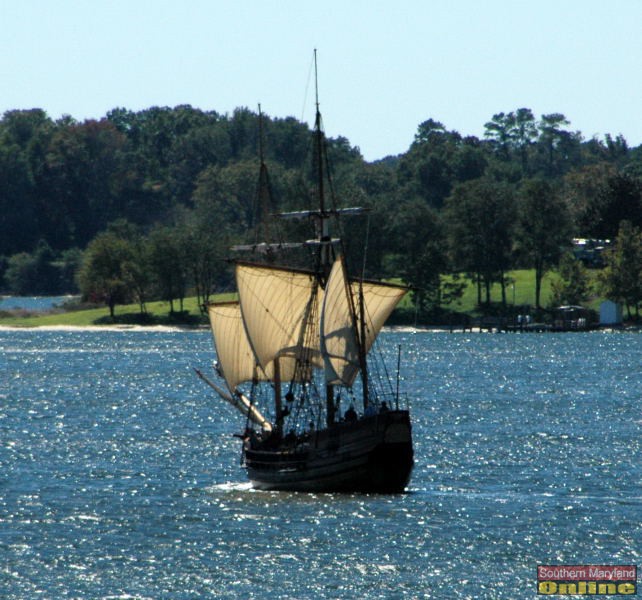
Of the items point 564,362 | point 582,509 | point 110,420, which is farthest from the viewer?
point 564,362

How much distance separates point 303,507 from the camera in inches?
2427

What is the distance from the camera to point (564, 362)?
5940 inches

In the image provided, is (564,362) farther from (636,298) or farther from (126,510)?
(126,510)

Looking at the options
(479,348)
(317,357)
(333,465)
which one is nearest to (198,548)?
(333,465)

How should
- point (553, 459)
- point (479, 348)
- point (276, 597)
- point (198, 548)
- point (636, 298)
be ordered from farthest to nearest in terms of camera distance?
point (636, 298) < point (479, 348) < point (553, 459) < point (198, 548) < point (276, 597)

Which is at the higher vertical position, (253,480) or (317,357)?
(317,357)

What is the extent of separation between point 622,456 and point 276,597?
112 feet

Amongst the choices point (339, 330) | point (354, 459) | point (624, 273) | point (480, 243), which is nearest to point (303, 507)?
point (354, 459)

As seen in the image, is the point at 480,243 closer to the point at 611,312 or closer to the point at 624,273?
the point at 611,312

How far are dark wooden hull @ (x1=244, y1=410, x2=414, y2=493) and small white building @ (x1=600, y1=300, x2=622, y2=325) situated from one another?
131480mm

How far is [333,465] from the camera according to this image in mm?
64250

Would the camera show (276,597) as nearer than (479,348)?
Yes

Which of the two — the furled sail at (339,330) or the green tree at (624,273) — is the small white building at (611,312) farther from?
the furled sail at (339,330)

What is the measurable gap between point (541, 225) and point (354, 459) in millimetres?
136461
